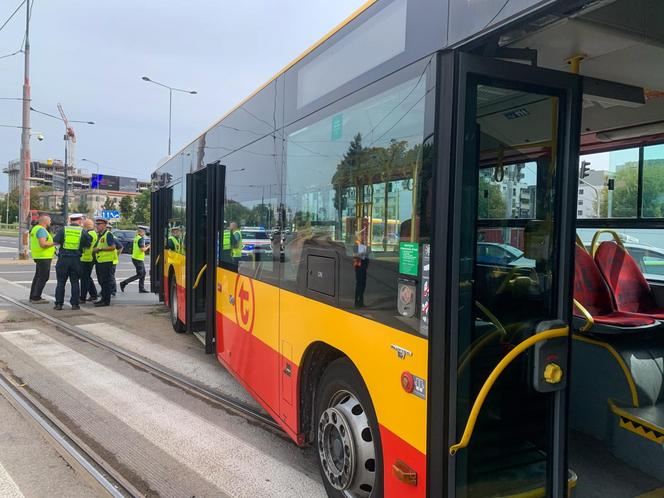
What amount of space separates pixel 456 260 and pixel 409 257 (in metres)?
0.26

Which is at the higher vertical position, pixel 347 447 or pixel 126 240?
pixel 126 240

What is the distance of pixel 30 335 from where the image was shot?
7.54 meters

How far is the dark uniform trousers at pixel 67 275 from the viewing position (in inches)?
385

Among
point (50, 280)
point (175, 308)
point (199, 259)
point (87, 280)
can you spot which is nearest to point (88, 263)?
point (87, 280)

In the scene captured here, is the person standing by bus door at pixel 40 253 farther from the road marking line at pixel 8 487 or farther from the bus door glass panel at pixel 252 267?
the road marking line at pixel 8 487

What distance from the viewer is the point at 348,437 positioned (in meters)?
2.75

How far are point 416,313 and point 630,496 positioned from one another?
175 cm

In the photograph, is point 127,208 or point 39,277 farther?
point 127,208

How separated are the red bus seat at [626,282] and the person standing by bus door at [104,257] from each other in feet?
30.0

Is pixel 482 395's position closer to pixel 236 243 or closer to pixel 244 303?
pixel 244 303

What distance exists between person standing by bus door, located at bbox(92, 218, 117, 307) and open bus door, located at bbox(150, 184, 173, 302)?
86 cm

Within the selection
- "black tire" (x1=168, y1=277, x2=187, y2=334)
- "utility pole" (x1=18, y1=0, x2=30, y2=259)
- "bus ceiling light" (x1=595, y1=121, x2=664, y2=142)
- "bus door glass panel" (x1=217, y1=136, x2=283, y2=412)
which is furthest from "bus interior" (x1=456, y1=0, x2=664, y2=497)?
"utility pole" (x1=18, y1=0, x2=30, y2=259)

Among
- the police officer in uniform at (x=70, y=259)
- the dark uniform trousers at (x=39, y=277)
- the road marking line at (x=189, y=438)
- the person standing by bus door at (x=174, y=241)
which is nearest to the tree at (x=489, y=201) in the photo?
the road marking line at (x=189, y=438)

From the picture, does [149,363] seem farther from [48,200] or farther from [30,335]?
[48,200]
